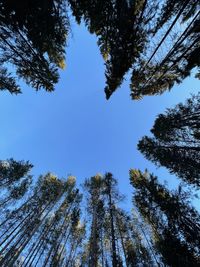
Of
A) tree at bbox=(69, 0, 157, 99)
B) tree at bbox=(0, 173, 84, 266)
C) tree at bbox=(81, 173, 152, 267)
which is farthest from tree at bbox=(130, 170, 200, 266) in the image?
tree at bbox=(69, 0, 157, 99)

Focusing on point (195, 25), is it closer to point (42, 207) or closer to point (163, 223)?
point (163, 223)

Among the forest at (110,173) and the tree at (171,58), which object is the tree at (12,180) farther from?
the tree at (171,58)

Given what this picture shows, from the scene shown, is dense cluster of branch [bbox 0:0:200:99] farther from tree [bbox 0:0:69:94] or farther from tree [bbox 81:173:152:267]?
tree [bbox 81:173:152:267]

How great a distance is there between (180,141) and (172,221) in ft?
22.7

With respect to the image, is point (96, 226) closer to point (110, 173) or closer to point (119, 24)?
point (110, 173)

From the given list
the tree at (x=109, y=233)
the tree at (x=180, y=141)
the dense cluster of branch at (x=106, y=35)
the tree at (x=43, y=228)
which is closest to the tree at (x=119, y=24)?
the dense cluster of branch at (x=106, y=35)

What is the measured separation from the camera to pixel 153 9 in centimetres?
806

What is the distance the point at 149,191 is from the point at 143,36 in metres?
12.2

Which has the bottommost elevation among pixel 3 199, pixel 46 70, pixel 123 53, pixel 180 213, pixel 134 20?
pixel 134 20

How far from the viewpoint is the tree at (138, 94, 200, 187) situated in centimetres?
1417

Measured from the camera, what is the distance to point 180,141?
16.2 metres

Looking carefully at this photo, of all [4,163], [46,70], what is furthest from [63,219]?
[46,70]

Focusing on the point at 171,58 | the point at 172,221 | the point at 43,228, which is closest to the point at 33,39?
the point at 171,58

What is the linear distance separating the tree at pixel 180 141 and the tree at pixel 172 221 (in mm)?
1796
